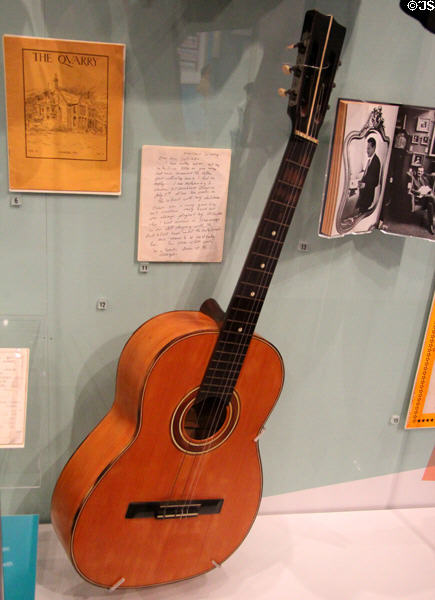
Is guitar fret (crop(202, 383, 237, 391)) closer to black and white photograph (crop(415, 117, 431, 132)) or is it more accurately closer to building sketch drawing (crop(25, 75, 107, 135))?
building sketch drawing (crop(25, 75, 107, 135))

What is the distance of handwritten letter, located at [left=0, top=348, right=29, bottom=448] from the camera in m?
1.02

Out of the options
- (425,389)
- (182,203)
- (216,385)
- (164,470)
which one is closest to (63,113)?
(182,203)

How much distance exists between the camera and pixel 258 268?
1.02 metres

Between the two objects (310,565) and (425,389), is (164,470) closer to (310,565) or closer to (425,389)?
(310,565)

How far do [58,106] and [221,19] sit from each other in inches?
13.2

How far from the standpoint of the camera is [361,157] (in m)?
1.14

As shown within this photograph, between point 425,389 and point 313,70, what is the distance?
32.8 inches

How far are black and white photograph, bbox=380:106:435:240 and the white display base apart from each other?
2.37 feet

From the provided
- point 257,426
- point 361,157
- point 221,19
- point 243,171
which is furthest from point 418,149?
point 257,426

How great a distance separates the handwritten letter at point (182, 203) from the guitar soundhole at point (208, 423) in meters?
0.30

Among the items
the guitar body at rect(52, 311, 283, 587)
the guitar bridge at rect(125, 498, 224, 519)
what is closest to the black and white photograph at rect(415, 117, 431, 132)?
the guitar body at rect(52, 311, 283, 587)

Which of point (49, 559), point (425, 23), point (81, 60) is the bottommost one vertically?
point (49, 559)

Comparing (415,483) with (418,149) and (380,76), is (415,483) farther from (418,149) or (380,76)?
(380,76)

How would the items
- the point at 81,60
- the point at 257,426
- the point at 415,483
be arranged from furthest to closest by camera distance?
the point at 415,483
the point at 257,426
the point at 81,60
